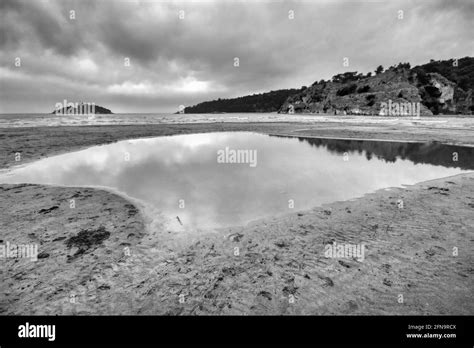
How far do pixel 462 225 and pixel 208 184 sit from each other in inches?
346

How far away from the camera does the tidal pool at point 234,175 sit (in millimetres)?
8047

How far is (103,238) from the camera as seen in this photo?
5.97 meters

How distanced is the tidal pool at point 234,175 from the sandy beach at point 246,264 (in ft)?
3.61

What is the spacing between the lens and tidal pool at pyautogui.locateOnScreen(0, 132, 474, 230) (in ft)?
26.4

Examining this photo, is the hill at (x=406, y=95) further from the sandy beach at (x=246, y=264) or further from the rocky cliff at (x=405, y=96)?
the sandy beach at (x=246, y=264)

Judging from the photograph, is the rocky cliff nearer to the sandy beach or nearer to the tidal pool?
the tidal pool

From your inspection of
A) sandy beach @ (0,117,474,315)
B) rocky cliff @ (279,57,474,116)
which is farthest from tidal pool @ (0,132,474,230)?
rocky cliff @ (279,57,474,116)

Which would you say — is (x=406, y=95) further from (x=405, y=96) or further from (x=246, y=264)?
(x=246, y=264)

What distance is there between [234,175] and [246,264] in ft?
23.3

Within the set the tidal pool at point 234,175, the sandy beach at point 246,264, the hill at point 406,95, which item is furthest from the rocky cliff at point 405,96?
the sandy beach at point 246,264

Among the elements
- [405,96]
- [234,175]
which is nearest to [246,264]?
[234,175]

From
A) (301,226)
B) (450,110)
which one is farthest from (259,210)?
(450,110)
